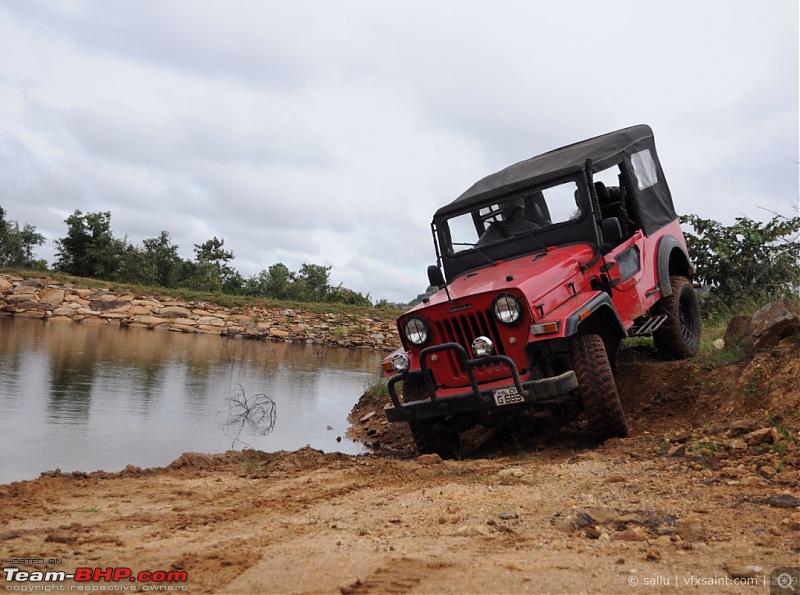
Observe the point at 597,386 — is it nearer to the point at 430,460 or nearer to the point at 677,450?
the point at 677,450

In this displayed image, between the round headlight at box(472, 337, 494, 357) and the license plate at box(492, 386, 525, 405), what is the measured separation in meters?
0.30

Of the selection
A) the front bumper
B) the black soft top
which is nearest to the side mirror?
the black soft top

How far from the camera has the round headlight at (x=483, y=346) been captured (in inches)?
215

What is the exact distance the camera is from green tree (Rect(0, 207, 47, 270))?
114ft

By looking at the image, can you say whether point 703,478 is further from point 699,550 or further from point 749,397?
point 749,397

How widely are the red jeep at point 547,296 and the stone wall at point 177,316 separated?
1715 centimetres

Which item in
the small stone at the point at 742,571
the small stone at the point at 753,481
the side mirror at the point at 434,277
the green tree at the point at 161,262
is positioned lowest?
the small stone at the point at 742,571

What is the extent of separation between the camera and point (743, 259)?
1113cm

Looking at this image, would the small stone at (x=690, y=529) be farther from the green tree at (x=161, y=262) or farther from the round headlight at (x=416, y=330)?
the green tree at (x=161, y=262)

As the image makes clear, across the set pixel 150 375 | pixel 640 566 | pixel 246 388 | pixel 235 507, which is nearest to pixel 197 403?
pixel 246 388

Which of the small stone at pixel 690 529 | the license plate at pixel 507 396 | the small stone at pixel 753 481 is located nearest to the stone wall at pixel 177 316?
the license plate at pixel 507 396

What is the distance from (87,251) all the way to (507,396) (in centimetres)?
2895

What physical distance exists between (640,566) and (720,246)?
31.7ft

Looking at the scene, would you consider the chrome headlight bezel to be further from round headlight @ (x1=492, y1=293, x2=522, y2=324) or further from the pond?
the pond
